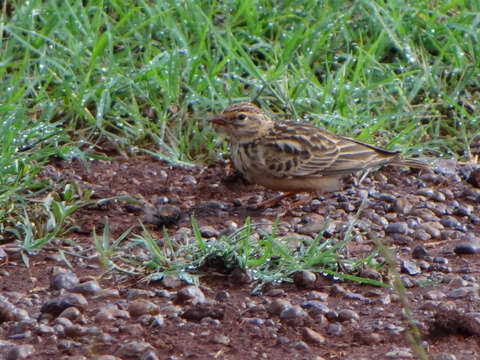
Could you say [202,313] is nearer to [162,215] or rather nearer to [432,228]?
[162,215]

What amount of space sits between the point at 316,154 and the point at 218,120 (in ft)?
2.49

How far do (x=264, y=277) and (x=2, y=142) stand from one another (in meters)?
2.20

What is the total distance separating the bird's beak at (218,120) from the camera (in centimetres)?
746

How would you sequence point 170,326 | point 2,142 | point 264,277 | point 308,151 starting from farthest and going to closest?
point 308,151
point 2,142
point 264,277
point 170,326

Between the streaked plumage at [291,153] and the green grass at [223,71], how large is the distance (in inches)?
16.3

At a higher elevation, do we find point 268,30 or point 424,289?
point 268,30

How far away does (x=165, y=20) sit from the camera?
8414 millimetres

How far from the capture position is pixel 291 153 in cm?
741

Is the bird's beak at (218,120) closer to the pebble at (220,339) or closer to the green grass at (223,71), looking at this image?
the green grass at (223,71)

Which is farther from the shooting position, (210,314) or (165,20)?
(165,20)

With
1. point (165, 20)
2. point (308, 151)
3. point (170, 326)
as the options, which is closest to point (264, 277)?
point (170, 326)

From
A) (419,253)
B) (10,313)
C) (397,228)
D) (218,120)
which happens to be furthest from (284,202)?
(10,313)

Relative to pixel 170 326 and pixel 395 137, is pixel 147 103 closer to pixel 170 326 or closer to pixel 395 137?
pixel 395 137

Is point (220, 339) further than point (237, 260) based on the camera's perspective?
No
